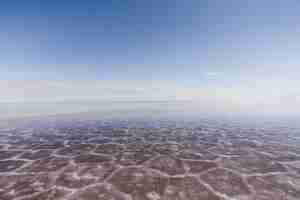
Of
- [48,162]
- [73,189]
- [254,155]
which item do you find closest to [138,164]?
[73,189]

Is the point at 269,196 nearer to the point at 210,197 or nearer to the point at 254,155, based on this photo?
the point at 210,197

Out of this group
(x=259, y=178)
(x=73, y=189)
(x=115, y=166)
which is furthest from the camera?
(x=115, y=166)

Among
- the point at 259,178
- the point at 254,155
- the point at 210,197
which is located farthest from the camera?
the point at 254,155

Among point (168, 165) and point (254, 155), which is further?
point (254, 155)

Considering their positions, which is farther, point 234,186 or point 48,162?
point 48,162

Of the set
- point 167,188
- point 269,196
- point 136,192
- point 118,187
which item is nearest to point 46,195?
point 118,187

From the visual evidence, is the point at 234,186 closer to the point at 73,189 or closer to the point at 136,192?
the point at 136,192

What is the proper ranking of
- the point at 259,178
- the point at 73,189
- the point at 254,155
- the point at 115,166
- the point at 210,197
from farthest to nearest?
1. the point at 254,155
2. the point at 115,166
3. the point at 259,178
4. the point at 73,189
5. the point at 210,197

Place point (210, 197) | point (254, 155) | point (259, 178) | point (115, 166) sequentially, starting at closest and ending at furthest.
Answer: point (210, 197) → point (259, 178) → point (115, 166) → point (254, 155)

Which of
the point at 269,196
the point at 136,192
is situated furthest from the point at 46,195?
the point at 269,196
